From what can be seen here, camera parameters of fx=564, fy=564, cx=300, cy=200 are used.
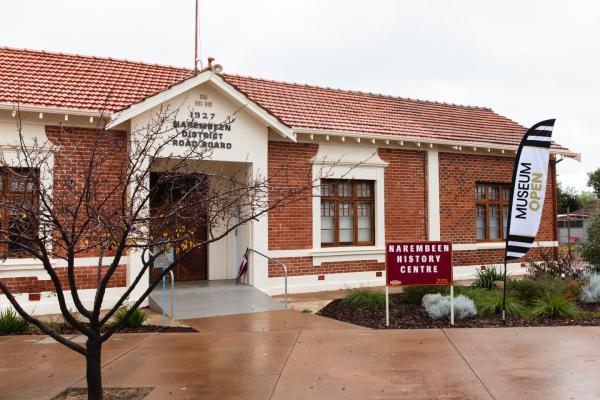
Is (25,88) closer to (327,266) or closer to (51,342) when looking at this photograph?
(51,342)

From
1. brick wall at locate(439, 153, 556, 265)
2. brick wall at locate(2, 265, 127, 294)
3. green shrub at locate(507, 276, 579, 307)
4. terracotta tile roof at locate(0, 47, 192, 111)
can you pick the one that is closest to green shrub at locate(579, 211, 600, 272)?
brick wall at locate(439, 153, 556, 265)

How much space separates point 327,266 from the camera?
45.1 feet

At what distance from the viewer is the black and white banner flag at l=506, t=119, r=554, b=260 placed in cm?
956

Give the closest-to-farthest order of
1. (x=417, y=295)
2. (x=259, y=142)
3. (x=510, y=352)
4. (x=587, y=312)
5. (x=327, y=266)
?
(x=510, y=352) < (x=587, y=312) < (x=417, y=295) < (x=259, y=142) < (x=327, y=266)

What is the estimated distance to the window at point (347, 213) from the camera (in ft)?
45.8

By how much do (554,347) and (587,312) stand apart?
298cm

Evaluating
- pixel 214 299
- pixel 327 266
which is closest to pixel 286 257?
pixel 327 266

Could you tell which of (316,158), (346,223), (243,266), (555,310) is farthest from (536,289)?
(243,266)

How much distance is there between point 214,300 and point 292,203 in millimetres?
3214

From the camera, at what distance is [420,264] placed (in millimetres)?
9297

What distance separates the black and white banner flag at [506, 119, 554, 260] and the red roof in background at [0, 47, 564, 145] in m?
5.05

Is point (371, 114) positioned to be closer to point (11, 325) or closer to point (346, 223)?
point (346, 223)

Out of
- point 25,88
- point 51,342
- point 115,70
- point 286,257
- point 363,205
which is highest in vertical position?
point 115,70

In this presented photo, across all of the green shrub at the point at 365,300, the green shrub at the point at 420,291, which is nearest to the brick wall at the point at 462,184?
the green shrub at the point at 420,291
